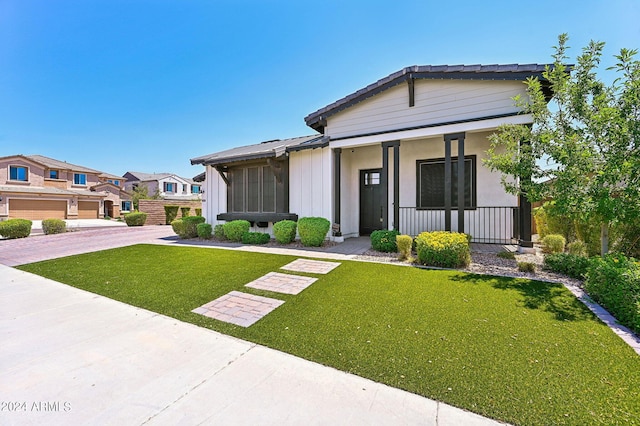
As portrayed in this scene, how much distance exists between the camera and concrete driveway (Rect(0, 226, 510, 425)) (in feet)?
5.88

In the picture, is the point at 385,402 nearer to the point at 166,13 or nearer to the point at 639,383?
the point at 639,383

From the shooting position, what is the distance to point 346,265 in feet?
19.7

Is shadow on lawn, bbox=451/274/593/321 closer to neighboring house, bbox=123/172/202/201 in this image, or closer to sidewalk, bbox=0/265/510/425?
sidewalk, bbox=0/265/510/425

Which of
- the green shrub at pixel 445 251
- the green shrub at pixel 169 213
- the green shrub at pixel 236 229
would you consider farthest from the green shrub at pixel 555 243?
the green shrub at pixel 169 213

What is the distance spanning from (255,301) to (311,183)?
19.9 feet

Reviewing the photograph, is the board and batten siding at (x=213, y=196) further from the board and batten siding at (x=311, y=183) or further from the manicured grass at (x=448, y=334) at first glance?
the manicured grass at (x=448, y=334)

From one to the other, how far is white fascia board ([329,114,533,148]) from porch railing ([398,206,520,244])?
262 cm

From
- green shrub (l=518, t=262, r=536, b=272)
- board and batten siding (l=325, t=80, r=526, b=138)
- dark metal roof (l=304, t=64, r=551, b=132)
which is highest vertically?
dark metal roof (l=304, t=64, r=551, b=132)

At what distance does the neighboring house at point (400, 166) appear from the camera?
7.09 meters

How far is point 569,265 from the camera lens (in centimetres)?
504

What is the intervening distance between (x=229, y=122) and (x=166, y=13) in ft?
27.2

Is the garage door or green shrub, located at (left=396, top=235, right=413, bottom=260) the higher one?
the garage door

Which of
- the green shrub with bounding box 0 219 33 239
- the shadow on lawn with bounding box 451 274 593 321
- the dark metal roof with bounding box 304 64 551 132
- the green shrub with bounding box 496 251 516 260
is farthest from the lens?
the green shrub with bounding box 0 219 33 239

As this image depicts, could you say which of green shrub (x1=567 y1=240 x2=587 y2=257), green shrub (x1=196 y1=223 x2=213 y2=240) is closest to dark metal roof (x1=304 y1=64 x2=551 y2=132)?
green shrub (x1=567 y1=240 x2=587 y2=257)
